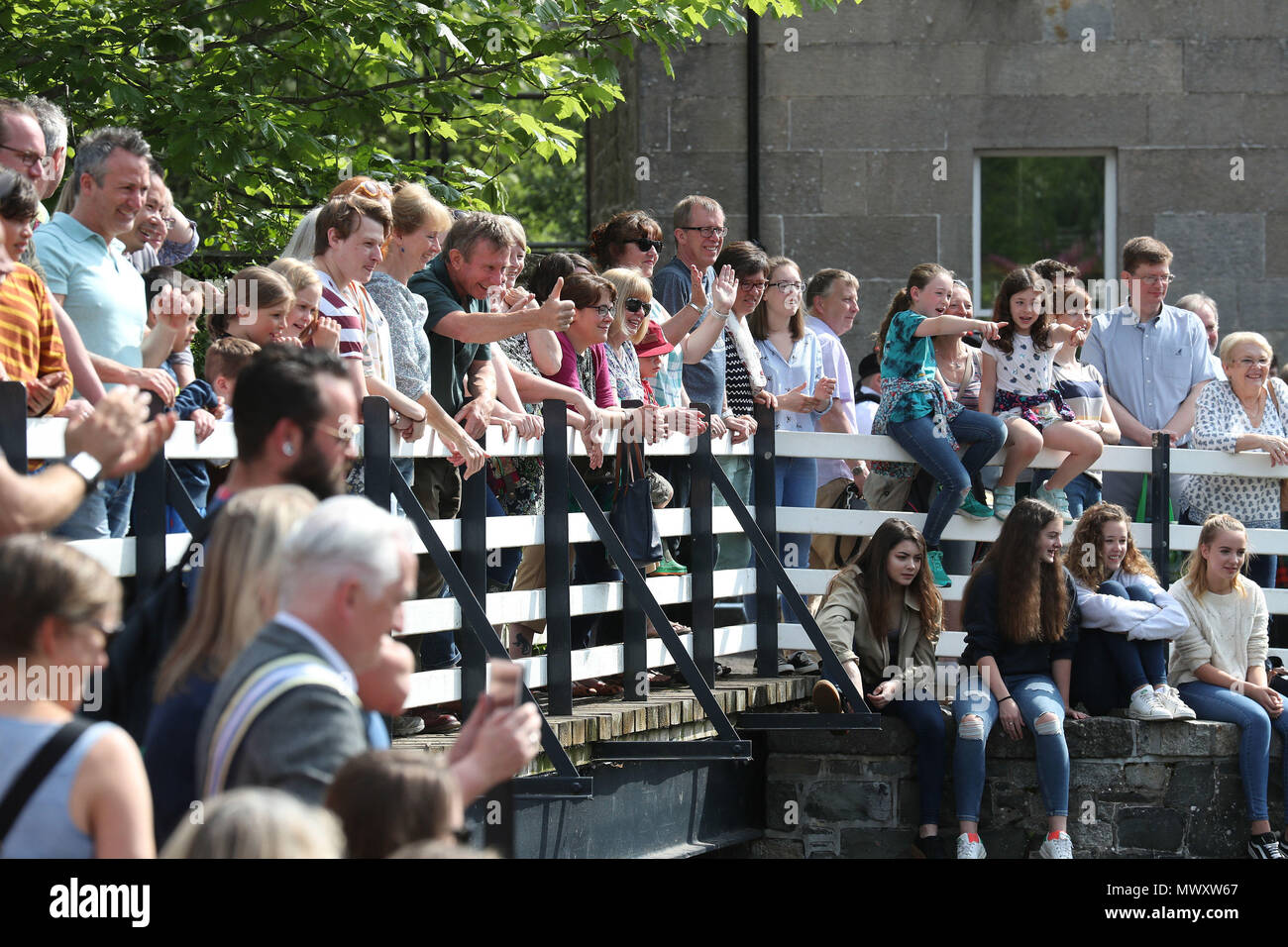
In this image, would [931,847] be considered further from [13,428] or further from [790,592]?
[13,428]

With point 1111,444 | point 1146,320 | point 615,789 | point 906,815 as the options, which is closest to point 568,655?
point 615,789

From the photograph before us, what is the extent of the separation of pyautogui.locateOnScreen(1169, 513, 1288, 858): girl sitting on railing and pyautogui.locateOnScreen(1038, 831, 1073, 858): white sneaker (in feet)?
3.40

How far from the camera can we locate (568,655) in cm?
691

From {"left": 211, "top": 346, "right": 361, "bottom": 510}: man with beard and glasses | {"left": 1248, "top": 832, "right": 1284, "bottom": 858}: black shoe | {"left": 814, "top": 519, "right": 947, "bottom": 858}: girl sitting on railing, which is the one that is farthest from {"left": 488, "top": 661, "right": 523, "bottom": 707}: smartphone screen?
{"left": 1248, "top": 832, "right": 1284, "bottom": 858}: black shoe

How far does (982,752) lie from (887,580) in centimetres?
87

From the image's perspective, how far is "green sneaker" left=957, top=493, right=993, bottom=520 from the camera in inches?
342

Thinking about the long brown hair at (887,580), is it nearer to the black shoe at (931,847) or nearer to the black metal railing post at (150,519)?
the black shoe at (931,847)

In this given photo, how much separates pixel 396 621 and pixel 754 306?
5.52 metres

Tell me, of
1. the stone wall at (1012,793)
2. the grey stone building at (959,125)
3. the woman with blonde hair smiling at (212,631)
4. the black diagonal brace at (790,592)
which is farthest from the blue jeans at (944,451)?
the woman with blonde hair smiling at (212,631)

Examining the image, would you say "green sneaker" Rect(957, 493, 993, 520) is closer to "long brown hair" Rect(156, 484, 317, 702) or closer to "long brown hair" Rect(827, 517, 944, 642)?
"long brown hair" Rect(827, 517, 944, 642)
